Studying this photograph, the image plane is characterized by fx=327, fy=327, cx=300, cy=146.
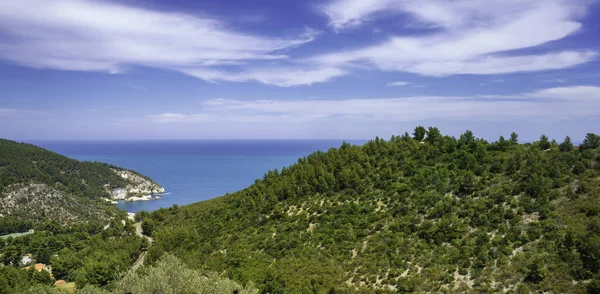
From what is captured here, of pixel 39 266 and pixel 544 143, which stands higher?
pixel 544 143

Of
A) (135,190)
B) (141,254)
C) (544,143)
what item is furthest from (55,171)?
(544,143)

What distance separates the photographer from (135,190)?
162m

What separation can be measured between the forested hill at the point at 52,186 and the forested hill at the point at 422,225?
3015 inches

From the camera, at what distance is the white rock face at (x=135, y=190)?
6043 inches

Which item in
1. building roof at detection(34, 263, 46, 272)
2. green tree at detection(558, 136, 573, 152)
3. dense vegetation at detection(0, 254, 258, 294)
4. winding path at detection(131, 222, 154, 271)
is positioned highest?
green tree at detection(558, 136, 573, 152)

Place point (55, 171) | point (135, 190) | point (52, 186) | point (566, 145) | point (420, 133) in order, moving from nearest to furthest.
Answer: point (566, 145) → point (420, 133) → point (52, 186) → point (55, 171) → point (135, 190)

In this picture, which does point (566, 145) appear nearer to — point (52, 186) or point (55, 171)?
point (52, 186)

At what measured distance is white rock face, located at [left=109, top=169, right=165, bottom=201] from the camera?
153500 millimetres

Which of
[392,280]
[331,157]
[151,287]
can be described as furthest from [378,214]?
[151,287]

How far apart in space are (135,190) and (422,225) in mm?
162998

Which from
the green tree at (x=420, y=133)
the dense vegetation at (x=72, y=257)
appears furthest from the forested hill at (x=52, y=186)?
the green tree at (x=420, y=133)

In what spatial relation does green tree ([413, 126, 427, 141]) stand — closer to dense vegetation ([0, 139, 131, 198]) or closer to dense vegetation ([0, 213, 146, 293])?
dense vegetation ([0, 213, 146, 293])

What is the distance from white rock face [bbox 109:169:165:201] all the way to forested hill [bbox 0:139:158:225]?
210 cm

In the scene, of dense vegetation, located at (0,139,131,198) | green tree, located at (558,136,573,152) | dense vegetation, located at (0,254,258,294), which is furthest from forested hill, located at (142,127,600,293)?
dense vegetation, located at (0,139,131,198)
